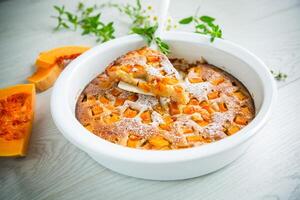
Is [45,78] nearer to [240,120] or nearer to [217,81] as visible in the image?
[217,81]

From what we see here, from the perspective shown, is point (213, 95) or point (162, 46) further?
point (162, 46)

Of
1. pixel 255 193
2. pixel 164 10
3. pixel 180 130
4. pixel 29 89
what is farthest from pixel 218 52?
pixel 29 89

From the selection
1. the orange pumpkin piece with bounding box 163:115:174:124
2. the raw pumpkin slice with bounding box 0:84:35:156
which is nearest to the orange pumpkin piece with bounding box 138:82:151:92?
the orange pumpkin piece with bounding box 163:115:174:124

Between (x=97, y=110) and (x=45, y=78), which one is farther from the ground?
(x=97, y=110)

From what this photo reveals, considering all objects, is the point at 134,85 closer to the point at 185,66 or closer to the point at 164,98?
the point at 164,98

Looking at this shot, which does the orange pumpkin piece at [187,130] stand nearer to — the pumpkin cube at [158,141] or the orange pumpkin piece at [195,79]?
the pumpkin cube at [158,141]

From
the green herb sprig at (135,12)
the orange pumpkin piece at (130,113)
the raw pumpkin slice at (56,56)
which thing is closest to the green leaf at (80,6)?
the green herb sprig at (135,12)

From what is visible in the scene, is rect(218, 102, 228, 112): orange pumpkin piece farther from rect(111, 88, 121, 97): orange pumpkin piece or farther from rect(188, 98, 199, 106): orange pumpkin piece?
rect(111, 88, 121, 97): orange pumpkin piece

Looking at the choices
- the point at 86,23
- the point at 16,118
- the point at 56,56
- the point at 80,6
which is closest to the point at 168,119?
the point at 16,118
